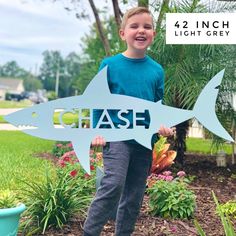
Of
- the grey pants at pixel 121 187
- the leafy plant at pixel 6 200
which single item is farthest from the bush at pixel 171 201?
the leafy plant at pixel 6 200

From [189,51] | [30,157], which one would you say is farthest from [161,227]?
[30,157]

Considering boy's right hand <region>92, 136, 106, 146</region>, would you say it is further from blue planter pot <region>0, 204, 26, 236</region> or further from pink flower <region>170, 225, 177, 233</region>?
pink flower <region>170, 225, 177, 233</region>

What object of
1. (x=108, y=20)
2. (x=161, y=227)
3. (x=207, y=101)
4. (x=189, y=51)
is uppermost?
(x=108, y=20)

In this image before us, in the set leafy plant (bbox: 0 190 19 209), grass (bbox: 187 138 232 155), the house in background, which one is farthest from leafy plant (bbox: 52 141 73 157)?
the house in background

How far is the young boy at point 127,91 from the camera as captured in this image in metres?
2.84

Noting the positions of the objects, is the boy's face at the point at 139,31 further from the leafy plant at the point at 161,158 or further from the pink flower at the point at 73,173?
the leafy plant at the point at 161,158

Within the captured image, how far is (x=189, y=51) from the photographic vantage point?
625 cm

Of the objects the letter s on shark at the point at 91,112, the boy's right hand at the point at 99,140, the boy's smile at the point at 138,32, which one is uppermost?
the boy's smile at the point at 138,32

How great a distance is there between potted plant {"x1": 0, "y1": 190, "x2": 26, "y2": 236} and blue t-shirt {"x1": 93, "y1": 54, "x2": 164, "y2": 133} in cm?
74

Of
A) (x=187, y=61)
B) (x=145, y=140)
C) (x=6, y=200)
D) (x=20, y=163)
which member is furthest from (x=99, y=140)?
(x=20, y=163)

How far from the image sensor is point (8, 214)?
2912 millimetres

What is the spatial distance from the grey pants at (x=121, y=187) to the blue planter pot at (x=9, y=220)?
44cm

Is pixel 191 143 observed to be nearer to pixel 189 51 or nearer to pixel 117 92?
pixel 189 51

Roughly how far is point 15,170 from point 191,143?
6360 mm
